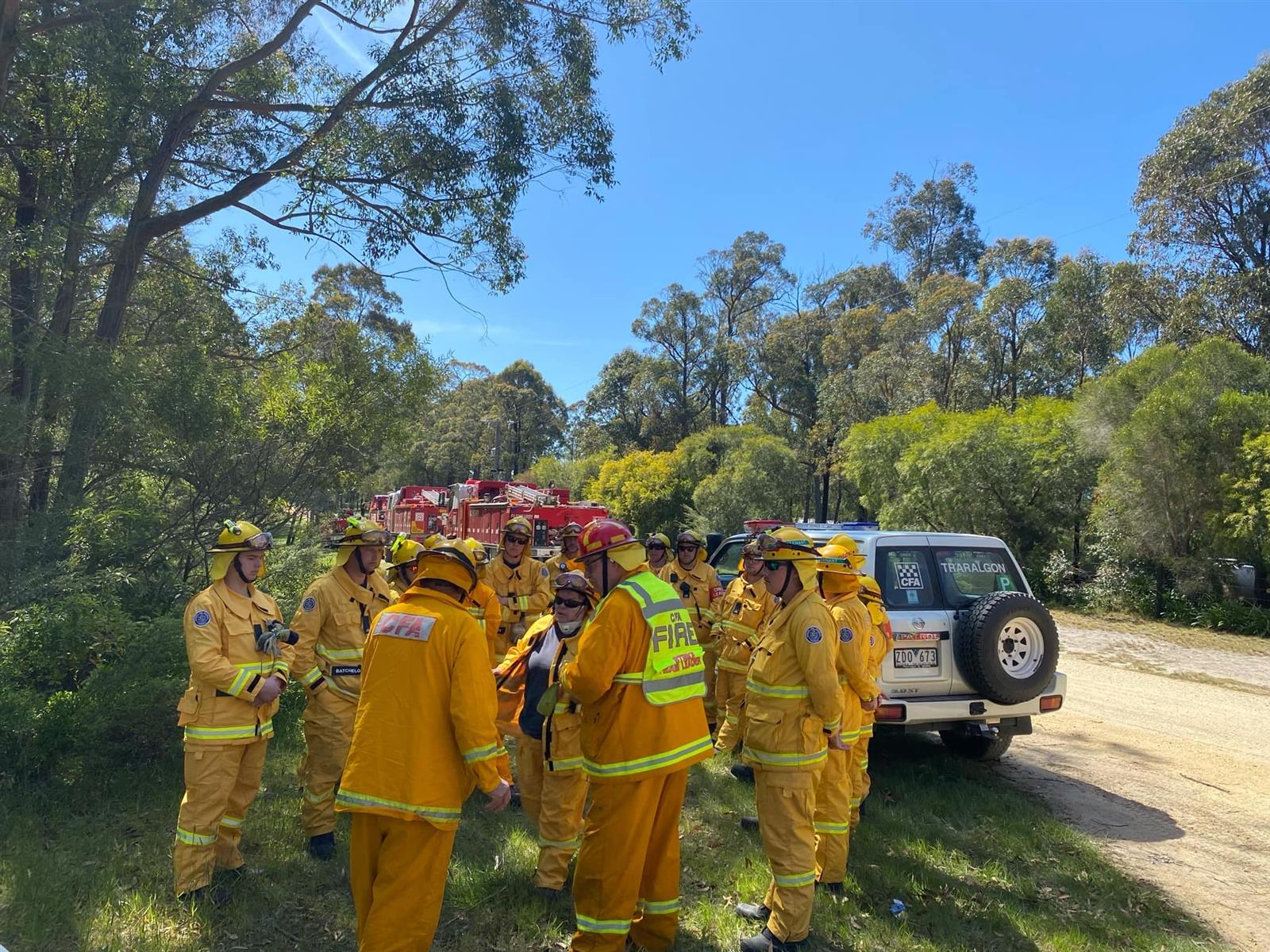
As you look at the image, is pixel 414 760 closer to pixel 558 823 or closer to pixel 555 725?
pixel 555 725

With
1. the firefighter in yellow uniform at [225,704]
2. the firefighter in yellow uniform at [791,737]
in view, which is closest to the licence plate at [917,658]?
the firefighter in yellow uniform at [791,737]

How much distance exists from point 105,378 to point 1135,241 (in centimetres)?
2461

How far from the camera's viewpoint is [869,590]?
182 inches

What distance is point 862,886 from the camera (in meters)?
4.09

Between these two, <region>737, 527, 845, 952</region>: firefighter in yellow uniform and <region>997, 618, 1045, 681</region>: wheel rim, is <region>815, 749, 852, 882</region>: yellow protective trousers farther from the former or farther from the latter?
<region>997, 618, 1045, 681</region>: wheel rim

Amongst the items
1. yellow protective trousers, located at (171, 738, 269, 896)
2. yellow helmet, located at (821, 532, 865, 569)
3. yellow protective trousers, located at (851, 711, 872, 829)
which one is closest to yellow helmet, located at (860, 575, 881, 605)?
yellow helmet, located at (821, 532, 865, 569)

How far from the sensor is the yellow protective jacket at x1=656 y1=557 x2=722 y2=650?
6902 mm

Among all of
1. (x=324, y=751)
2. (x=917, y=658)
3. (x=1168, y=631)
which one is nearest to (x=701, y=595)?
(x=917, y=658)

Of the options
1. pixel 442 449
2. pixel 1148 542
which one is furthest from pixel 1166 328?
pixel 442 449

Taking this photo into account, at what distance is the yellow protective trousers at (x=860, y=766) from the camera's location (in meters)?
4.34

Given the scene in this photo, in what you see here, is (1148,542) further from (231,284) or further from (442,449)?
(442,449)

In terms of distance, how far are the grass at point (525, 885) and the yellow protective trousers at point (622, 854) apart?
19.9 inches

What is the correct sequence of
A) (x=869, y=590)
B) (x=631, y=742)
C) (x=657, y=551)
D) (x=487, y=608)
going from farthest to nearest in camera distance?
(x=657, y=551) → (x=487, y=608) → (x=869, y=590) → (x=631, y=742)

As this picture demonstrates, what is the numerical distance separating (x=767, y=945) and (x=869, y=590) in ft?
6.83
